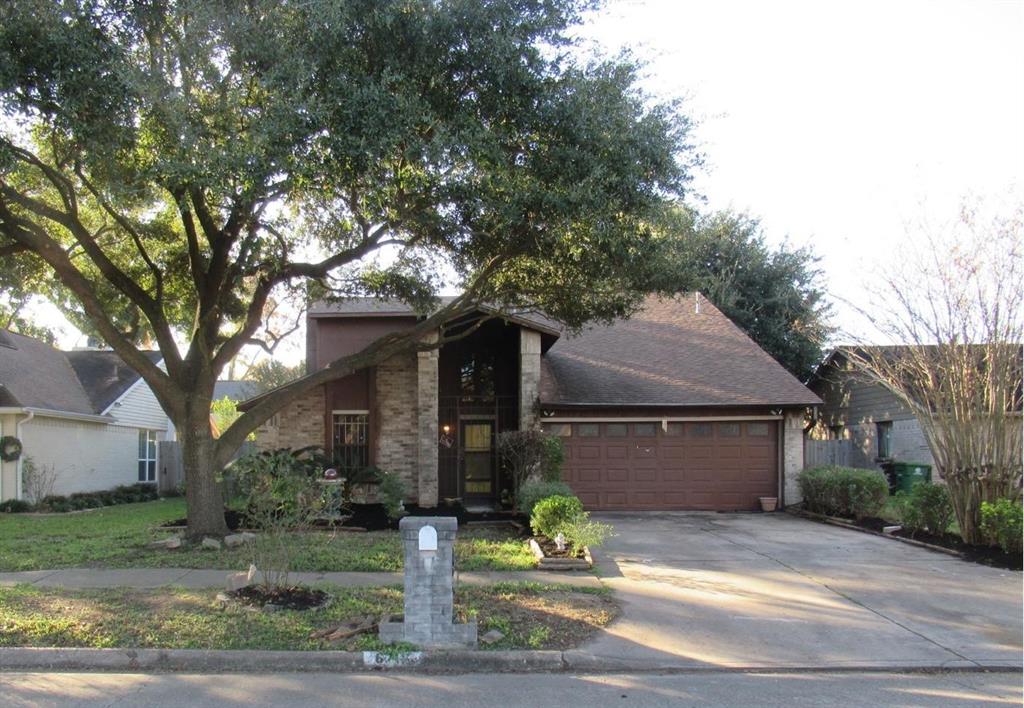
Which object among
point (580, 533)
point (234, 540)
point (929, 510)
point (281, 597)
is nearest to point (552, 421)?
point (580, 533)

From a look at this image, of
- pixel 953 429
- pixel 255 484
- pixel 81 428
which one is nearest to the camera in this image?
pixel 255 484

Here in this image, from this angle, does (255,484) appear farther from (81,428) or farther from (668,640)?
(81,428)

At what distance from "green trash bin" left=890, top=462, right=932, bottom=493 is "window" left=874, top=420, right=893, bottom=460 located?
3.59ft

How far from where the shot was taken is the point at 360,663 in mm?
6633

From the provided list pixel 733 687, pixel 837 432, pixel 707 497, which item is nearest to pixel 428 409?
pixel 707 497

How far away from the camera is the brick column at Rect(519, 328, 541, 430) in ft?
58.0

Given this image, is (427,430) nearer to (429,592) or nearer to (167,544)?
(167,544)

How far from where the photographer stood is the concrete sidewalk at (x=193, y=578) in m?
9.26

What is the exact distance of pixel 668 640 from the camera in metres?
7.36

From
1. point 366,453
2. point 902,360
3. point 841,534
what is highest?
point 902,360

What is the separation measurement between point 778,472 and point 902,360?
6228 mm

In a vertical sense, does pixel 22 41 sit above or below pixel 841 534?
above

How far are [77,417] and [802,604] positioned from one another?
19.1m

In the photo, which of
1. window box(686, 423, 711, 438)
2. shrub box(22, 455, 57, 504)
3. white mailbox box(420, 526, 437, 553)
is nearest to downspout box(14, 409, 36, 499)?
shrub box(22, 455, 57, 504)
